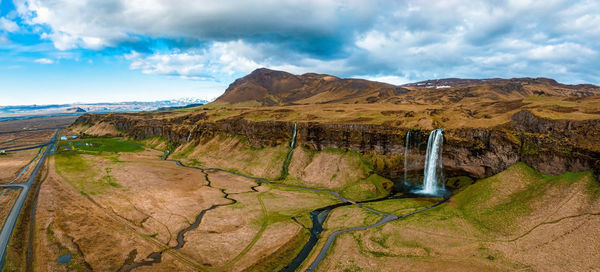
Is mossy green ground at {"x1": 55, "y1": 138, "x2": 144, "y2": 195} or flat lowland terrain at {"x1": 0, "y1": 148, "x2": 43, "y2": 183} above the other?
mossy green ground at {"x1": 55, "y1": 138, "x2": 144, "y2": 195}

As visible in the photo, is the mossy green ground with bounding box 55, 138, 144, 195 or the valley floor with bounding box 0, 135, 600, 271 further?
the mossy green ground with bounding box 55, 138, 144, 195

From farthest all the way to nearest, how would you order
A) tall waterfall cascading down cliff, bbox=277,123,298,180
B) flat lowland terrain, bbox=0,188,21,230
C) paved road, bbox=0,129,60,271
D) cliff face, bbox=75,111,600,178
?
tall waterfall cascading down cliff, bbox=277,123,298,180, flat lowland terrain, bbox=0,188,21,230, cliff face, bbox=75,111,600,178, paved road, bbox=0,129,60,271

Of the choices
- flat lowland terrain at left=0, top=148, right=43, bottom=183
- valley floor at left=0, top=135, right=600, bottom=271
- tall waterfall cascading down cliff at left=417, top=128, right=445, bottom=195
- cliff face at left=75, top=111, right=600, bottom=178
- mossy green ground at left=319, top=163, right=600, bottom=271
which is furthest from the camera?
flat lowland terrain at left=0, top=148, right=43, bottom=183

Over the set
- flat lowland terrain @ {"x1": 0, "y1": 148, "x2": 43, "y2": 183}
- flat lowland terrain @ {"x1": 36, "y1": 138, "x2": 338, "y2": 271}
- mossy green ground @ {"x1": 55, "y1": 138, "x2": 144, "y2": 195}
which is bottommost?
flat lowland terrain @ {"x1": 36, "y1": 138, "x2": 338, "y2": 271}

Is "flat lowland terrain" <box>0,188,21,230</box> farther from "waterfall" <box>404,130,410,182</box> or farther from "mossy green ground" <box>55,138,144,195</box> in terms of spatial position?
"waterfall" <box>404,130,410,182</box>

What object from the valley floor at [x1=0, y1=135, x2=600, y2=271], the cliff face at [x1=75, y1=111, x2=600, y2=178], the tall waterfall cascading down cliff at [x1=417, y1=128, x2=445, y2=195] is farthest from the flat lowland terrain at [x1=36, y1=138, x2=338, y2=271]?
the tall waterfall cascading down cliff at [x1=417, y1=128, x2=445, y2=195]

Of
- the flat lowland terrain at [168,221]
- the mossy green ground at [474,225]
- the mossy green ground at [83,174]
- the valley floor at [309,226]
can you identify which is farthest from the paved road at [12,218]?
the mossy green ground at [474,225]

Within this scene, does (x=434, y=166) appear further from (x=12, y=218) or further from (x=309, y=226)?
(x=12, y=218)

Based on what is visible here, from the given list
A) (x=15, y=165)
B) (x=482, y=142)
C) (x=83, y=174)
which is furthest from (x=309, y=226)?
(x=15, y=165)
